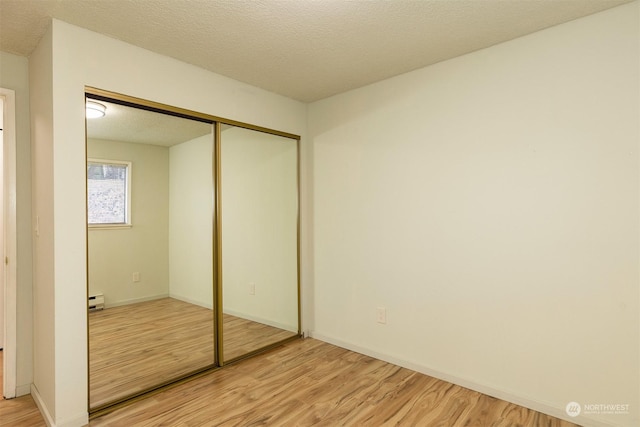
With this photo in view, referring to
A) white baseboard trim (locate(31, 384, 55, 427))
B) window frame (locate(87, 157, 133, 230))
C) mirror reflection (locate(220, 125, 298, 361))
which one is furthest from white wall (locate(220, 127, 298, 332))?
white baseboard trim (locate(31, 384, 55, 427))

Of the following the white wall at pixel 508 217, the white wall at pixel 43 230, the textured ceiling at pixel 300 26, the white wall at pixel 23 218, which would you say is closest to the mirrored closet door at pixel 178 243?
the white wall at pixel 43 230

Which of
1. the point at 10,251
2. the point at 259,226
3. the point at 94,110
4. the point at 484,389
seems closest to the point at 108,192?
the point at 94,110

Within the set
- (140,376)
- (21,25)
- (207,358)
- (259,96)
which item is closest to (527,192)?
(259,96)

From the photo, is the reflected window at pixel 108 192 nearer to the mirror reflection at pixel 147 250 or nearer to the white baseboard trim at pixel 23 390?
the mirror reflection at pixel 147 250

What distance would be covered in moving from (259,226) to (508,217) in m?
2.08

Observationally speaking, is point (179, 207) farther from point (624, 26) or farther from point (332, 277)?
point (624, 26)

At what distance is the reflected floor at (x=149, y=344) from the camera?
7.50 ft

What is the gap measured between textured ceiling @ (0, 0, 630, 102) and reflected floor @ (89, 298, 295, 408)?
181 centimetres

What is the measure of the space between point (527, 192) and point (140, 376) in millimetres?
2983

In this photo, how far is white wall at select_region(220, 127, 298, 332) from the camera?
A: 299cm

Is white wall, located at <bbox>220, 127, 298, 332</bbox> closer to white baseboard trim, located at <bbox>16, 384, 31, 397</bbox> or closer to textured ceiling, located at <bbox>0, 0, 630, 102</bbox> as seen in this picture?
textured ceiling, located at <bbox>0, 0, 630, 102</bbox>

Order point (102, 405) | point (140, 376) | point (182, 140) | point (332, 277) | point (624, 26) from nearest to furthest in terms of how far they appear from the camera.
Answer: point (624, 26) → point (102, 405) → point (140, 376) → point (182, 140) → point (332, 277)

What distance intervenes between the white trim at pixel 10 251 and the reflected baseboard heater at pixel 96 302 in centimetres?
65

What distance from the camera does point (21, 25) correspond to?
6.65ft
